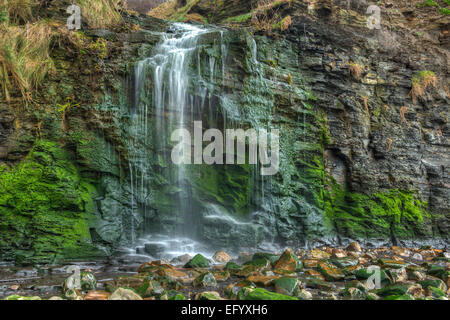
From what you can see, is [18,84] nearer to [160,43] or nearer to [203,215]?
[160,43]

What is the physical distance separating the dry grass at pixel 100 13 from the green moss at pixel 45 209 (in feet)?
11.0

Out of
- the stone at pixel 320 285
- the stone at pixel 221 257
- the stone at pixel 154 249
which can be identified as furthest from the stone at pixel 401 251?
the stone at pixel 154 249

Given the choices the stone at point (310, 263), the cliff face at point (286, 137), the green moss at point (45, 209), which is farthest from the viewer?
the cliff face at point (286, 137)

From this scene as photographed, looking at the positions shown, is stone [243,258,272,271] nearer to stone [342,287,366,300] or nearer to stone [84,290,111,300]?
stone [342,287,366,300]

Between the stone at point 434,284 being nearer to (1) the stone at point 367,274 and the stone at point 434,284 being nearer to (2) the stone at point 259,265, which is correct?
(1) the stone at point 367,274

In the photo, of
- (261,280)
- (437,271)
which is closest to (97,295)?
(261,280)

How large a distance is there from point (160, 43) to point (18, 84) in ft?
10.6

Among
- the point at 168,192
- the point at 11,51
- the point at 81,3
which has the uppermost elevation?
the point at 81,3

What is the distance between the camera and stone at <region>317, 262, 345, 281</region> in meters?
5.06

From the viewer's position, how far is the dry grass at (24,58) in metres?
6.04

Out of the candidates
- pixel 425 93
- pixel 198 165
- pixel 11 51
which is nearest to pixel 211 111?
pixel 198 165

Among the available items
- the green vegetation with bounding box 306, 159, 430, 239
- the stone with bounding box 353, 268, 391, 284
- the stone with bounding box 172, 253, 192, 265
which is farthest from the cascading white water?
the green vegetation with bounding box 306, 159, 430, 239

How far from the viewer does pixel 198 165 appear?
7.34 meters

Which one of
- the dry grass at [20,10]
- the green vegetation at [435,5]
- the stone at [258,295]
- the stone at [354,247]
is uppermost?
the green vegetation at [435,5]
